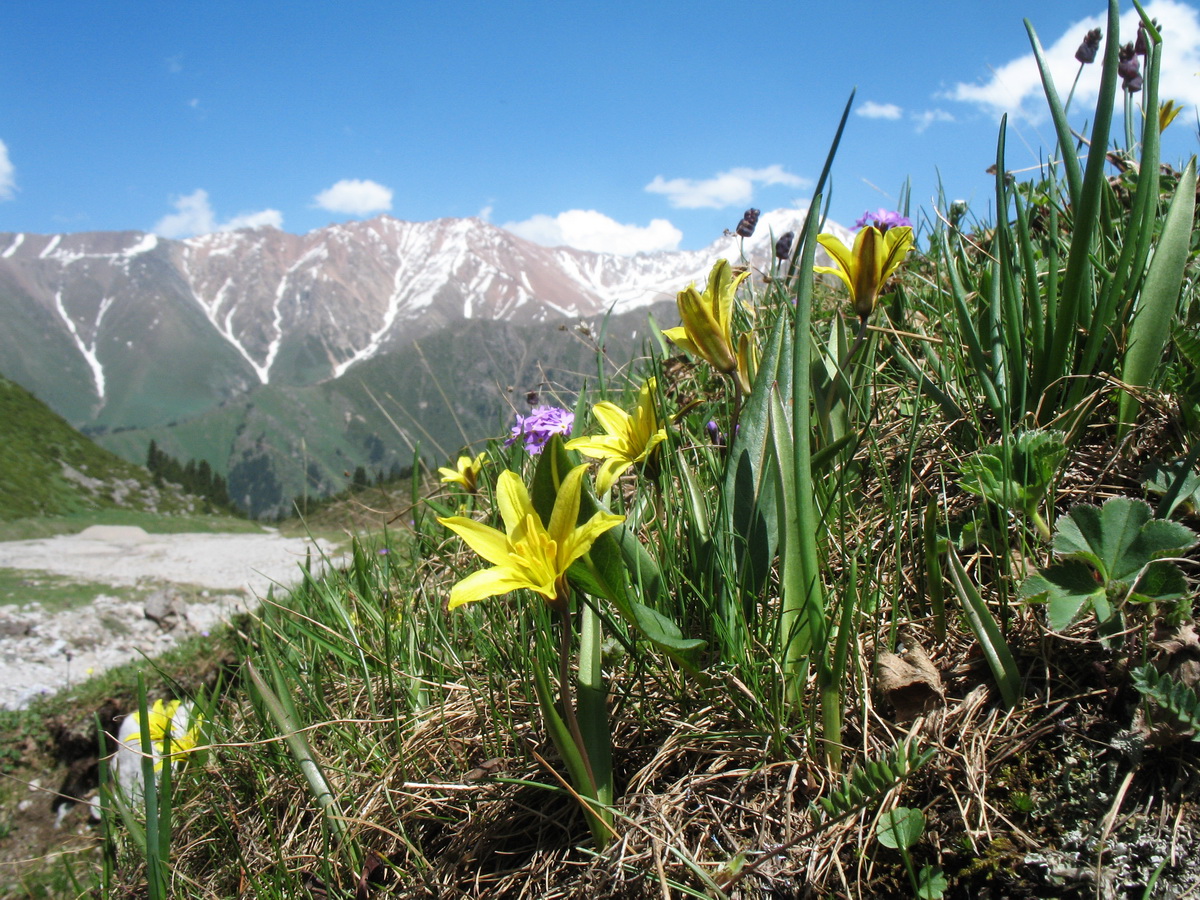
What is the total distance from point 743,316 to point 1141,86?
158 cm

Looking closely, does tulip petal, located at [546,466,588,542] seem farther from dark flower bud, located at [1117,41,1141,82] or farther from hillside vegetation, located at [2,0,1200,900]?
dark flower bud, located at [1117,41,1141,82]

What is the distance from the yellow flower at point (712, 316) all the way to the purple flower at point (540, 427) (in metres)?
0.84

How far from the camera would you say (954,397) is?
6.27ft

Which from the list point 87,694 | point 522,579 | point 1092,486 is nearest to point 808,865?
point 522,579

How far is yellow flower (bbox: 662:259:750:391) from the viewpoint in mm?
1479

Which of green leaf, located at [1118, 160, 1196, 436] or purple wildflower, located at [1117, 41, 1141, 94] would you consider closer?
green leaf, located at [1118, 160, 1196, 436]

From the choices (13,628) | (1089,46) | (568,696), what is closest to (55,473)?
(13,628)

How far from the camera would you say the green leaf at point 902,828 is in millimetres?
1091

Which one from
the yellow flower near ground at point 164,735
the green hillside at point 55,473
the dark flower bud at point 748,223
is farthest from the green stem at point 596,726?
the green hillside at point 55,473

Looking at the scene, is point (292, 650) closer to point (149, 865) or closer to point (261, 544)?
point (149, 865)

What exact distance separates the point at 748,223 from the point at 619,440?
155 centimetres

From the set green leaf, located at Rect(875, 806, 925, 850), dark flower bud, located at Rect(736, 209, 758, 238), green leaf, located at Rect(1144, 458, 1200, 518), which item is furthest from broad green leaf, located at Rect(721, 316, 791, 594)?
dark flower bud, located at Rect(736, 209, 758, 238)

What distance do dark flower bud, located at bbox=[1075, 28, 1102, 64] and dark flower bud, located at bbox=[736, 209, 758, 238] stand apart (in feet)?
4.26

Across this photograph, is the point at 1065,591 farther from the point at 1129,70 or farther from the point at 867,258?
the point at 1129,70
